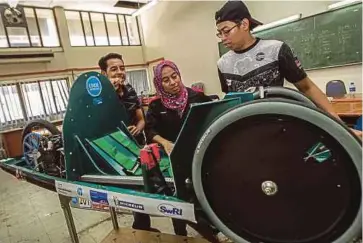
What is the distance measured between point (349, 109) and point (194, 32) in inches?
189

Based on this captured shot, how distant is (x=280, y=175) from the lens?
28.8 inches

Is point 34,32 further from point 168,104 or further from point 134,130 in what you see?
point 168,104

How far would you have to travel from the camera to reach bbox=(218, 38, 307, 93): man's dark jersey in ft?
3.82

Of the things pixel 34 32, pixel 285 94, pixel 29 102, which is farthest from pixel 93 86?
pixel 34 32

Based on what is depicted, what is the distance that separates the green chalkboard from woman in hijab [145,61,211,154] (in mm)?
3716

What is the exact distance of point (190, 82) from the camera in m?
7.50

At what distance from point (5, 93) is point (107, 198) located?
6.99 meters

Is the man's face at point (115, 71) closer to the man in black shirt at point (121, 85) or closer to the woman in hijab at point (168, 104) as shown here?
Result: the man in black shirt at point (121, 85)

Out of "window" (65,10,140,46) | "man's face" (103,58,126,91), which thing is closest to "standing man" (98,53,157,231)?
"man's face" (103,58,126,91)

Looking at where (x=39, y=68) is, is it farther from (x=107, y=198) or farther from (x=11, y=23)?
(x=107, y=198)

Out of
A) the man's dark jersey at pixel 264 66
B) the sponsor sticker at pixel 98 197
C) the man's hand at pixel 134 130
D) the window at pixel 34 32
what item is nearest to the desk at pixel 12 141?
the window at pixel 34 32

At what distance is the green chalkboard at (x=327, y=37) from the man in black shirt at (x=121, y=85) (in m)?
3.73

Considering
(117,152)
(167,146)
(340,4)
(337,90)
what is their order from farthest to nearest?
(340,4), (337,90), (117,152), (167,146)

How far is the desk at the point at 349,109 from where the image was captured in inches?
109
